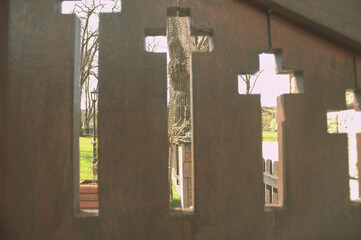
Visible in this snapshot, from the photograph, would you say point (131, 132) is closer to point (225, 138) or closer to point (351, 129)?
point (225, 138)

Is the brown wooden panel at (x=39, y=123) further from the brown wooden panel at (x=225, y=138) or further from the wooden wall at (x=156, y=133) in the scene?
the brown wooden panel at (x=225, y=138)

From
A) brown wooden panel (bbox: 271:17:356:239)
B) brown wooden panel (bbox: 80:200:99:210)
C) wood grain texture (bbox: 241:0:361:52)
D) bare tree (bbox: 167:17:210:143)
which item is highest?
bare tree (bbox: 167:17:210:143)

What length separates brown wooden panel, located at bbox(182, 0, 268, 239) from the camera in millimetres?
964

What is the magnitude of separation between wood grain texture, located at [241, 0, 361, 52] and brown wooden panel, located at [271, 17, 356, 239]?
0.20ft

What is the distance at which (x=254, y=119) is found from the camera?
99 centimetres

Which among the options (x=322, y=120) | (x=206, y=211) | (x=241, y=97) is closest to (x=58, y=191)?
(x=206, y=211)

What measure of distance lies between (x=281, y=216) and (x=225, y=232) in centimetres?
23

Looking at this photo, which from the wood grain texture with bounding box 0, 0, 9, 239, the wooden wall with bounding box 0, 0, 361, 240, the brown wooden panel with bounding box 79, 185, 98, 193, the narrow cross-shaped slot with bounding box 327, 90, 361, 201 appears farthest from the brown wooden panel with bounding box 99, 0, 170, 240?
the brown wooden panel with bounding box 79, 185, 98, 193

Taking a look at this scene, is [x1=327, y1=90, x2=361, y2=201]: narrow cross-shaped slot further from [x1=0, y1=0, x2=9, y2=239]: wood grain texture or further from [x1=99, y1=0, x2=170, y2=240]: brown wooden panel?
[x1=0, y1=0, x2=9, y2=239]: wood grain texture

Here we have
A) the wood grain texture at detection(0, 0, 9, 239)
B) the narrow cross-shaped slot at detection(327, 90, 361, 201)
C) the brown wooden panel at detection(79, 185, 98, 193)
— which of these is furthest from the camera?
the brown wooden panel at detection(79, 185, 98, 193)

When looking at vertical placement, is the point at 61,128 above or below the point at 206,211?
above

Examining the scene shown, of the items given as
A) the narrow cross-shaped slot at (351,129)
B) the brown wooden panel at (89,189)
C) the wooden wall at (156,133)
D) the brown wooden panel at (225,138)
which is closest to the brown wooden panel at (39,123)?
the wooden wall at (156,133)

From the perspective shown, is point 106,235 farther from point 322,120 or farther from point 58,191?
point 322,120

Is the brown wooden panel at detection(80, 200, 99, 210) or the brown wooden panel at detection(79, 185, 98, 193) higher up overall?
the brown wooden panel at detection(79, 185, 98, 193)
